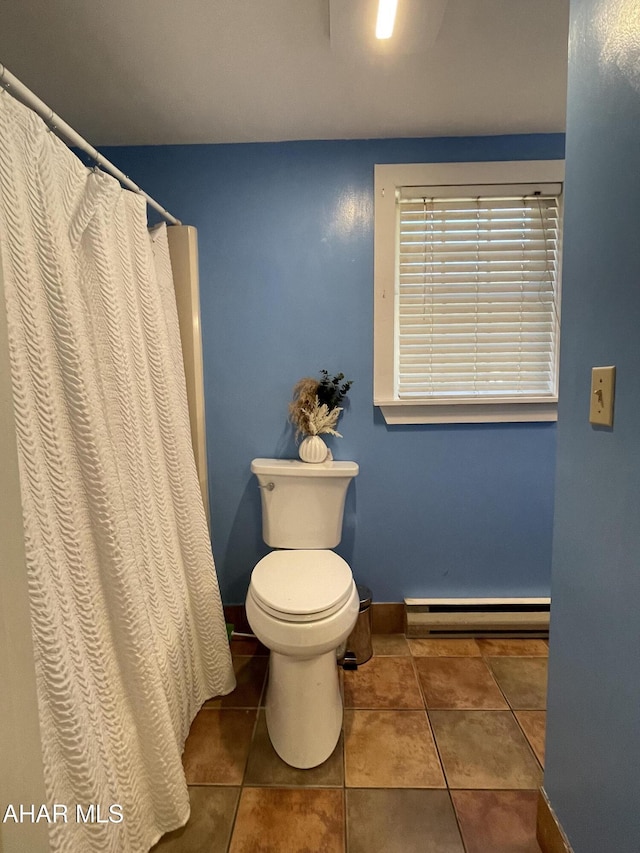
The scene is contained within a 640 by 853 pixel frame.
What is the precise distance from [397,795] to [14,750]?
106 cm

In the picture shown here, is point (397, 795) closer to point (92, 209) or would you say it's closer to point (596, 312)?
point (596, 312)

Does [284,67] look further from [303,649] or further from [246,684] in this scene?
[246,684]

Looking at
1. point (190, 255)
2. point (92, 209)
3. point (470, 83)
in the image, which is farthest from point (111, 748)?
point (470, 83)

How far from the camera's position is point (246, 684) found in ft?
5.25

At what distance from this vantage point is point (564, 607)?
94cm

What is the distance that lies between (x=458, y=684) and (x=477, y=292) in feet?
5.10

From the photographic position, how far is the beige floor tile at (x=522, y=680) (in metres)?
1.50

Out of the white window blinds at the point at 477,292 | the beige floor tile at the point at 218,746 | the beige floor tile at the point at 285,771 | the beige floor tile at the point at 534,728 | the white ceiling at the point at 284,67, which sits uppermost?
the white ceiling at the point at 284,67

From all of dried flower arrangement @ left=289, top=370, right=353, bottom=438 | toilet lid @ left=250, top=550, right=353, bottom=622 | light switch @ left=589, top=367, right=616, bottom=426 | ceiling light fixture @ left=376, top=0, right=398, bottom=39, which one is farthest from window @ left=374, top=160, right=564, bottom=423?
light switch @ left=589, top=367, right=616, bottom=426

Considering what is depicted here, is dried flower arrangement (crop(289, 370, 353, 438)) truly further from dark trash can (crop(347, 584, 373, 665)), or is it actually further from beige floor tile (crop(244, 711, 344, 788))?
beige floor tile (crop(244, 711, 344, 788))

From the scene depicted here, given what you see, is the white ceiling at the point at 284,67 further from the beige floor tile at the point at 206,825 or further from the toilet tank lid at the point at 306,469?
the beige floor tile at the point at 206,825

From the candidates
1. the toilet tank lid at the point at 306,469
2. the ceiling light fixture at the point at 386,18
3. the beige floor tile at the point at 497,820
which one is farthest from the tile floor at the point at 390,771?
the ceiling light fixture at the point at 386,18

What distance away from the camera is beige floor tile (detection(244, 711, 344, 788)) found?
1.21m

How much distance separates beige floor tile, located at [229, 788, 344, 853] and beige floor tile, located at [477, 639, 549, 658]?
899 millimetres
